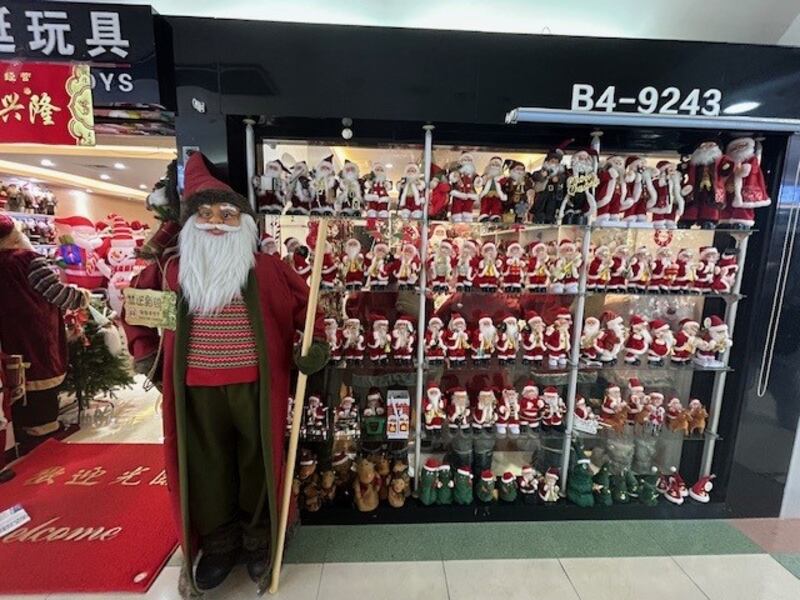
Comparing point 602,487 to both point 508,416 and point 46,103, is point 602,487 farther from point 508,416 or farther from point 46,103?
point 46,103

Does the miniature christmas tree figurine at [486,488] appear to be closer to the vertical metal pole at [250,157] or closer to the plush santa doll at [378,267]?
the plush santa doll at [378,267]

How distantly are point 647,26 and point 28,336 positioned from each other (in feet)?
14.4

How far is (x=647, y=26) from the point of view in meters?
2.03

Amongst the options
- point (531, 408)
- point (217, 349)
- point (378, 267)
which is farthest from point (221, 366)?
point (531, 408)

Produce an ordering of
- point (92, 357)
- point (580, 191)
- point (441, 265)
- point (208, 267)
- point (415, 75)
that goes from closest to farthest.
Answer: point (208, 267), point (415, 75), point (580, 191), point (441, 265), point (92, 357)

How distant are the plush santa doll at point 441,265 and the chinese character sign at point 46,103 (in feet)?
5.57

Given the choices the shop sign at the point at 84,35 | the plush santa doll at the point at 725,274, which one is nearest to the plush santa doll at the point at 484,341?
the plush santa doll at the point at 725,274

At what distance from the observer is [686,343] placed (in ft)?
7.13

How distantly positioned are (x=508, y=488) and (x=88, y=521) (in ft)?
7.65

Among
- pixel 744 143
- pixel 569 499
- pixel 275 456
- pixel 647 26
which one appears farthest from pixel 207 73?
pixel 569 499

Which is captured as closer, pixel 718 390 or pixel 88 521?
pixel 88 521

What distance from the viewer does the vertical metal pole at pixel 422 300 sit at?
1.97 m

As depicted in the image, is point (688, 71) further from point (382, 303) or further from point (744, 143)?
point (382, 303)

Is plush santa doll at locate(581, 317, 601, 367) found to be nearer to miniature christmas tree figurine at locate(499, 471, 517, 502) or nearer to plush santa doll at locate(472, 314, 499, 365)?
plush santa doll at locate(472, 314, 499, 365)
